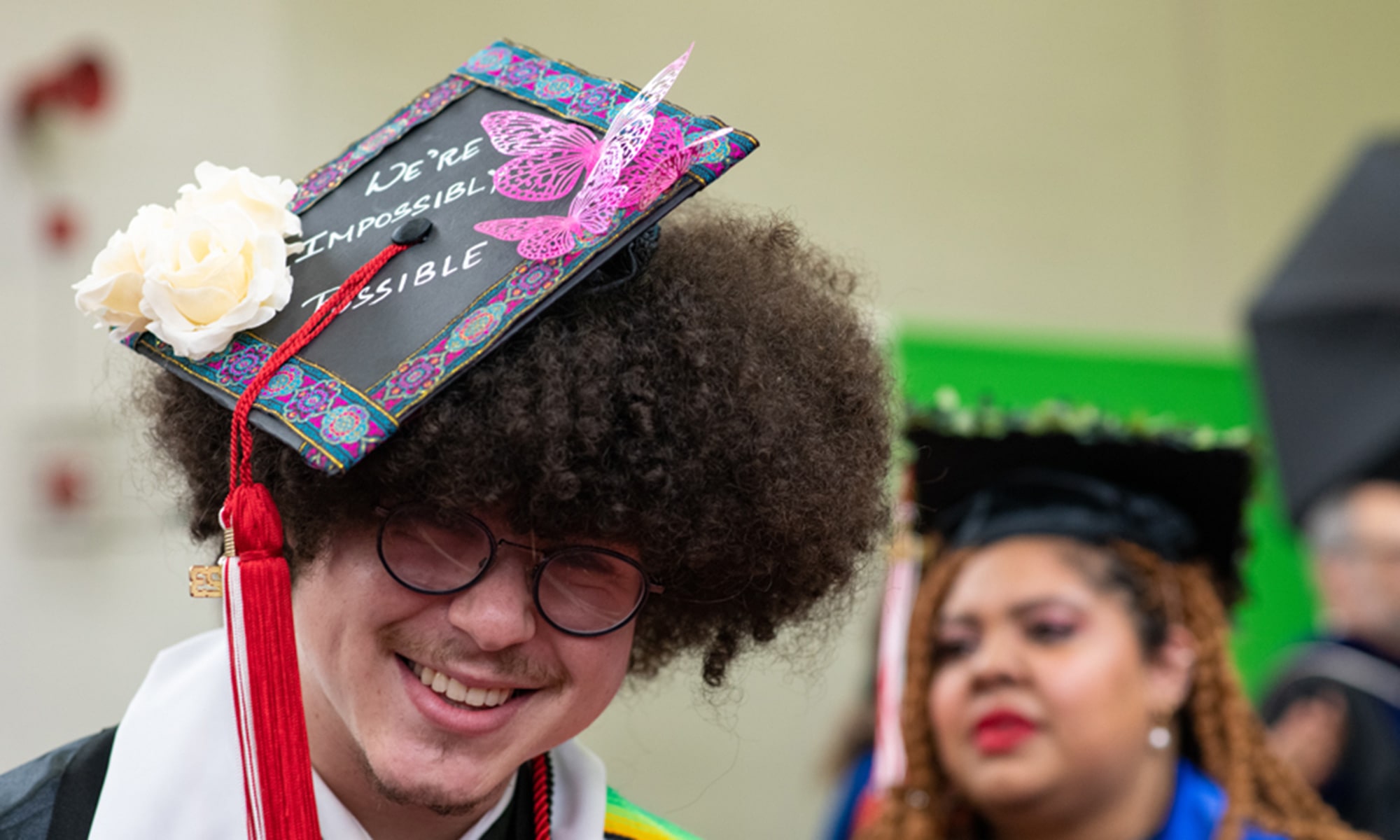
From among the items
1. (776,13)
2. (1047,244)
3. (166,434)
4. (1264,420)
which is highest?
(776,13)

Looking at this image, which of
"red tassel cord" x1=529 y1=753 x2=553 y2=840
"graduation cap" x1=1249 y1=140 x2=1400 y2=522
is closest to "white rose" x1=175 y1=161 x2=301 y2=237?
"red tassel cord" x1=529 y1=753 x2=553 y2=840

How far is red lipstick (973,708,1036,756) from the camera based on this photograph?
283 cm

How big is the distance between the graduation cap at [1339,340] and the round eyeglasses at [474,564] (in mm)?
3254

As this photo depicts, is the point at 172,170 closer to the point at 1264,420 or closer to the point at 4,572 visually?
the point at 4,572

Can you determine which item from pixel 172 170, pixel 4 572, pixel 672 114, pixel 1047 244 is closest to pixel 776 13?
pixel 1047 244

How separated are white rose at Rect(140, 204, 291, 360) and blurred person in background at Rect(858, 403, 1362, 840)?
1.67 metres

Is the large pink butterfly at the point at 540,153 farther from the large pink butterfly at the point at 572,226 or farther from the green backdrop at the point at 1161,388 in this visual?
the green backdrop at the point at 1161,388

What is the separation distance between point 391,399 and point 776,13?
3.93m

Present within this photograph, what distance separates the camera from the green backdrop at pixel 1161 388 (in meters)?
4.78

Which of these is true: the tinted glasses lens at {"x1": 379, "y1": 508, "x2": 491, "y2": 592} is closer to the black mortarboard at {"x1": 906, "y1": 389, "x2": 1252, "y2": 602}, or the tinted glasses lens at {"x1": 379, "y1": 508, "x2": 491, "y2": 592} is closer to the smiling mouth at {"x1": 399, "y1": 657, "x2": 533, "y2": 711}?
the smiling mouth at {"x1": 399, "y1": 657, "x2": 533, "y2": 711}

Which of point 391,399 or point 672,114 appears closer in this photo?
point 391,399

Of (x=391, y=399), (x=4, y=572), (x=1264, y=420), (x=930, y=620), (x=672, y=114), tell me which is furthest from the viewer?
(x=1264, y=420)

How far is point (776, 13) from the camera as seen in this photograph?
497 cm

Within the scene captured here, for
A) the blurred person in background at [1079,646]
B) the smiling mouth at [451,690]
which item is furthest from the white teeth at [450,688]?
the blurred person in background at [1079,646]
